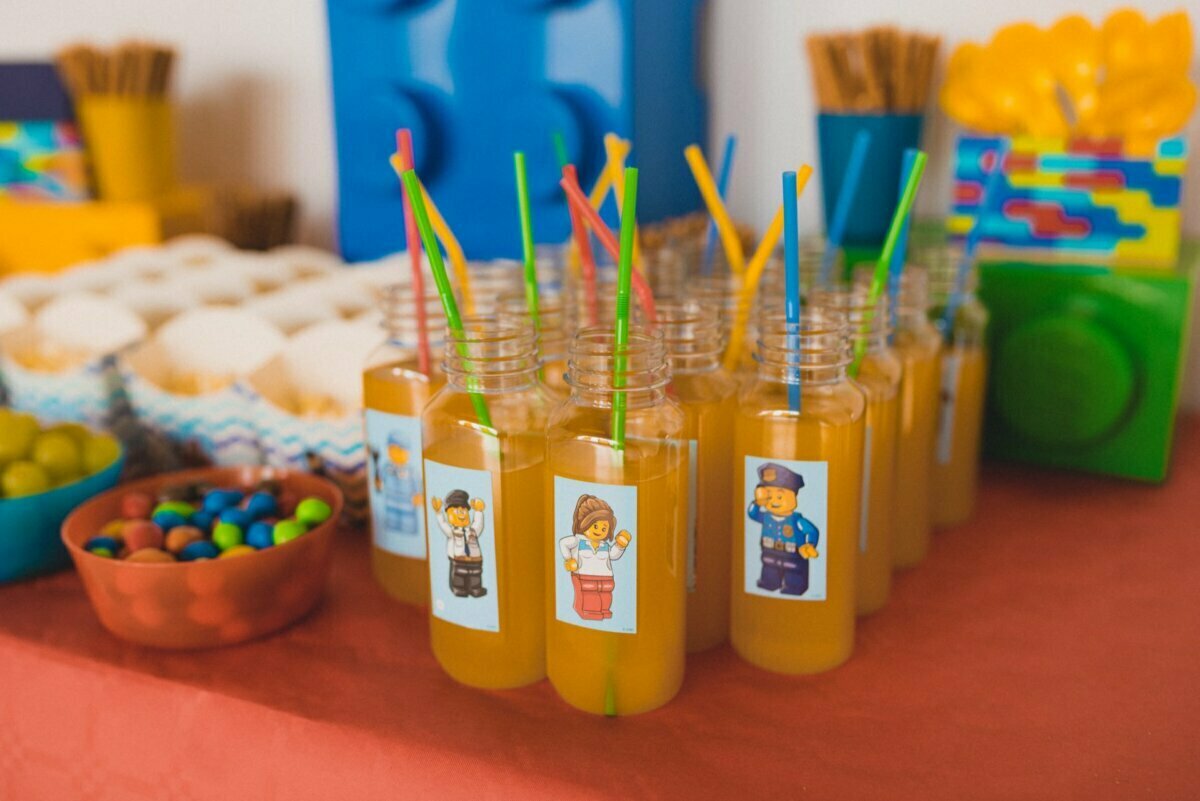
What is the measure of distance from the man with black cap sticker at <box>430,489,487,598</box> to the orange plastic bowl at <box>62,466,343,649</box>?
159 mm

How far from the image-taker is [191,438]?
1.09 metres

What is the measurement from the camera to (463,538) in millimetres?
740

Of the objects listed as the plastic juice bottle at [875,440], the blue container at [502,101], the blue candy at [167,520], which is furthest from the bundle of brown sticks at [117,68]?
the plastic juice bottle at [875,440]

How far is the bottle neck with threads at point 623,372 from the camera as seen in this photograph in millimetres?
687

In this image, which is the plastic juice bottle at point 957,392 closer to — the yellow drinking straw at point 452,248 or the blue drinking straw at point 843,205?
the blue drinking straw at point 843,205

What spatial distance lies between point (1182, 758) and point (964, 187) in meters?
0.67

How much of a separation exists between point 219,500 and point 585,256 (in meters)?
0.39

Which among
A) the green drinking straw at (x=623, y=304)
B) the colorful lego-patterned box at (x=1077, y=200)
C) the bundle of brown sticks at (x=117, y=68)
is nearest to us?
the green drinking straw at (x=623, y=304)

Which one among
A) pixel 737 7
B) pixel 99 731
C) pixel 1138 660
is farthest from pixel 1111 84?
pixel 99 731

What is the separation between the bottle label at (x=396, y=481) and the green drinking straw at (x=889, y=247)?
358 millimetres

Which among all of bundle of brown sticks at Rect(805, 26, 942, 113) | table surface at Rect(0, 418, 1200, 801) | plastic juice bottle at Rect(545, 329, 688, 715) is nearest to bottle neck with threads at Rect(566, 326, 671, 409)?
plastic juice bottle at Rect(545, 329, 688, 715)

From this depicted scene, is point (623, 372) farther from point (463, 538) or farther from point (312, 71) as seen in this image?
point (312, 71)

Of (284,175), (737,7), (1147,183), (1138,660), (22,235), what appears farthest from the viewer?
(284,175)

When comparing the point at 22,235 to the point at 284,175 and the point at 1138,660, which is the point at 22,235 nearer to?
the point at 284,175
